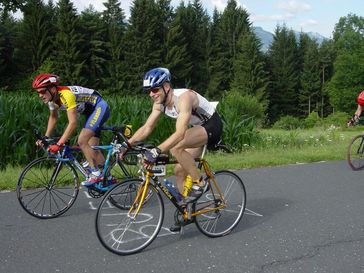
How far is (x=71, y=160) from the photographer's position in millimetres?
6418

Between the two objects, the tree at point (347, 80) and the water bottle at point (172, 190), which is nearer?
the water bottle at point (172, 190)

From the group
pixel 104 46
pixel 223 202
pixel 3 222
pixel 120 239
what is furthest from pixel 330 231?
pixel 104 46

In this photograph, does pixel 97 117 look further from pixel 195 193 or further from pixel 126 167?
pixel 195 193

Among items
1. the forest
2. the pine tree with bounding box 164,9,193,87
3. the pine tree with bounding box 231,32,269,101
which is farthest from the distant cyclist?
the pine tree with bounding box 231,32,269,101

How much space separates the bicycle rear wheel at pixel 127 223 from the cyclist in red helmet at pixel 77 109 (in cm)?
128

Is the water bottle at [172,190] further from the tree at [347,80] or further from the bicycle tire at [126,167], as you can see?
the tree at [347,80]

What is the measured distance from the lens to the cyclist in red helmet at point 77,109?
6156mm

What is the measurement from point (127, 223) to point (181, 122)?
1.24 meters

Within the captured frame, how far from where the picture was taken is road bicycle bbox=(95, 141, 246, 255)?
4.87 m

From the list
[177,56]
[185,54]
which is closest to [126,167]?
[177,56]

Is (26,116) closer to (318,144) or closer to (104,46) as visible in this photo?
(318,144)

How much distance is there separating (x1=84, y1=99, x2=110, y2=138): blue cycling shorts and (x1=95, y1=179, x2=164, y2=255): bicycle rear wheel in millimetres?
1686

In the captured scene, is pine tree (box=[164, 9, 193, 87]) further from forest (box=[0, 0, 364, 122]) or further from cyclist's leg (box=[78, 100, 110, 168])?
cyclist's leg (box=[78, 100, 110, 168])

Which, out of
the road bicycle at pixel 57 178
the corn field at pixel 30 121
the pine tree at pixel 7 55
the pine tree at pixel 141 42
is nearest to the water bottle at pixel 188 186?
the road bicycle at pixel 57 178
